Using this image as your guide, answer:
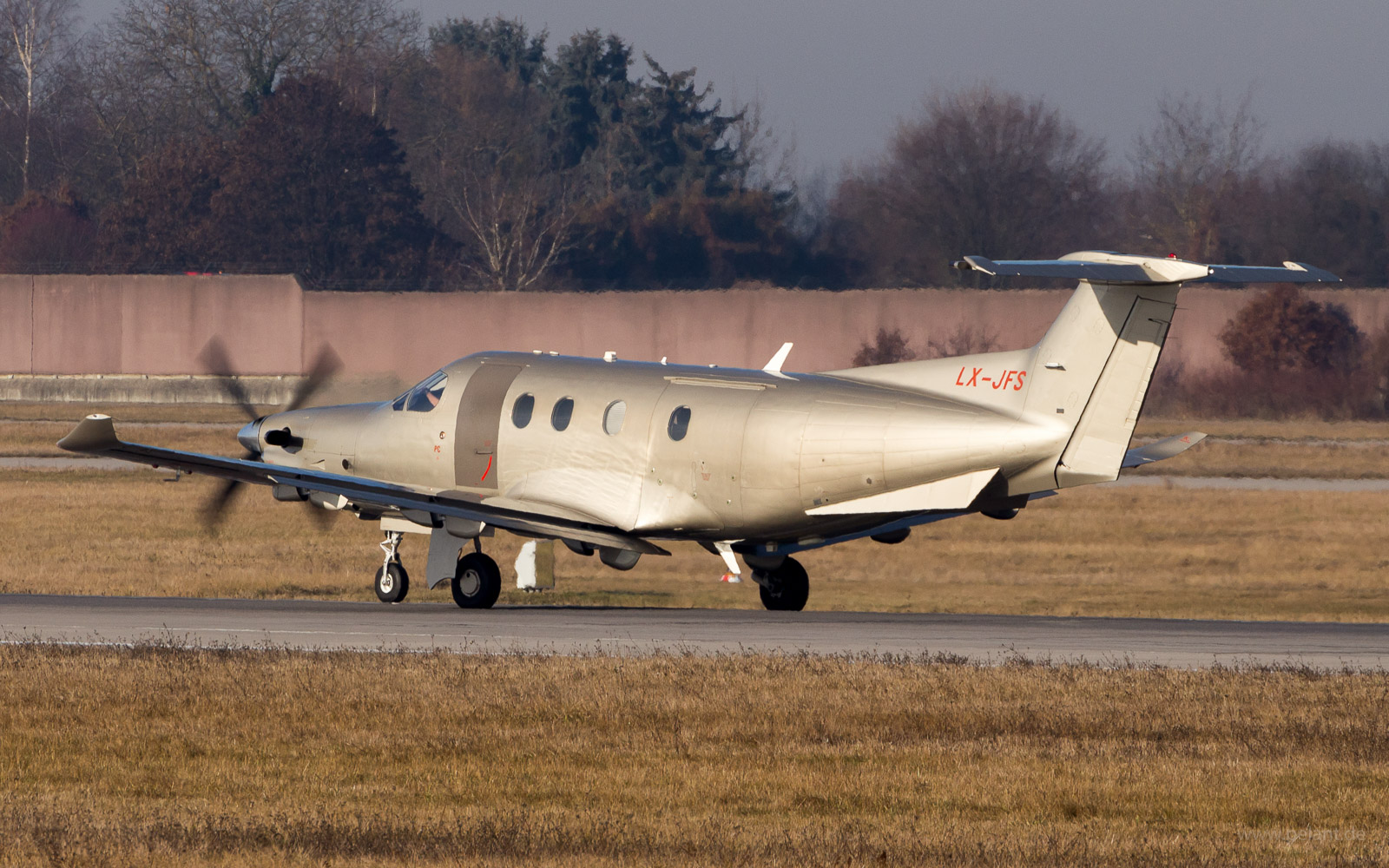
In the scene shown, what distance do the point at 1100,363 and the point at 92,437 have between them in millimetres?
11641

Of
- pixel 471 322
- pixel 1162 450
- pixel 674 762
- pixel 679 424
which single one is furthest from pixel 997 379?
pixel 471 322

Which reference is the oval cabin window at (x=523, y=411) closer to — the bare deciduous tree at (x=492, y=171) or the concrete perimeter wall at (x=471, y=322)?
the concrete perimeter wall at (x=471, y=322)

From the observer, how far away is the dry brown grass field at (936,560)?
105ft

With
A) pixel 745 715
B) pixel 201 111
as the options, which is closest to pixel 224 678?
pixel 745 715

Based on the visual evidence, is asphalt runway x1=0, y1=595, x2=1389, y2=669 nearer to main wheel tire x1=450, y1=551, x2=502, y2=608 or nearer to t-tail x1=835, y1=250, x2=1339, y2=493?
main wheel tire x1=450, y1=551, x2=502, y2=608

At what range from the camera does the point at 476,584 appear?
1000 inches

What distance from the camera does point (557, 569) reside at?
36469 mm

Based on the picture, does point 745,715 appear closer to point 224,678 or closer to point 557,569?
point 224,678

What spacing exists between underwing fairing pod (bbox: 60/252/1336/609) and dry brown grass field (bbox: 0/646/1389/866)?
412 centimetres

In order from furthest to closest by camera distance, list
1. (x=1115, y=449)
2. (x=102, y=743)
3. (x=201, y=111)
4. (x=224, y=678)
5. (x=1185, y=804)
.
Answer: (x=201, y=111) < (x=1115, y=449) < (x=224, y=678) < (x=102, y=743) < (x=1185, y=804)

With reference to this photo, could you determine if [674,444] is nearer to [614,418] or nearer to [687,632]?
[614,418]

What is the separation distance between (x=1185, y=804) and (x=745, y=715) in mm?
4281

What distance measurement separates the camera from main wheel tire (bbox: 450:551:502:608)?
25359 mm

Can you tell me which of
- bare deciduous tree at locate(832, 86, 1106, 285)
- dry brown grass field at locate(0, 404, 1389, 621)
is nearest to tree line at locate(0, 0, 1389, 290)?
bare deciduous tree at locate(832, 86, 1106, 285)
